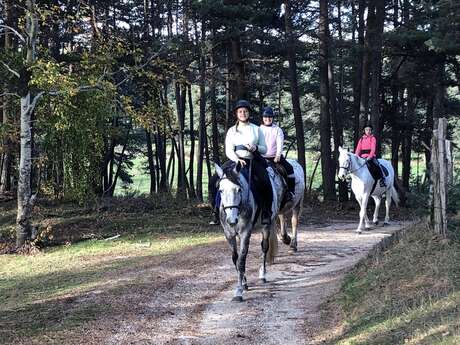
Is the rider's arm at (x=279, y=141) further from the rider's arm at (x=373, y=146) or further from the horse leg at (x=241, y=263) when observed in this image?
the rider's arm at (x=373, y=146)

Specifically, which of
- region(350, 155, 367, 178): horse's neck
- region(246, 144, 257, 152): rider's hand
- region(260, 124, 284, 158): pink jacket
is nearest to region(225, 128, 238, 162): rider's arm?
region(246, 144, 257, 152): rider's hand

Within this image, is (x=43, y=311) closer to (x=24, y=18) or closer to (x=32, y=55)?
(x=32, y=55)

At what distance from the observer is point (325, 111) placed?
23906mm

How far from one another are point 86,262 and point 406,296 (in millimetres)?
8586

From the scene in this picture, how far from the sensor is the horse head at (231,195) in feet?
25.1

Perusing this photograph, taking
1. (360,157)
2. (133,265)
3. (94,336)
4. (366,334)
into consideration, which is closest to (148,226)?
(133,265)

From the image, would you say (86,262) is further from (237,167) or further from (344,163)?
(344,163)

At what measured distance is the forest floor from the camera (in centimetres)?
666

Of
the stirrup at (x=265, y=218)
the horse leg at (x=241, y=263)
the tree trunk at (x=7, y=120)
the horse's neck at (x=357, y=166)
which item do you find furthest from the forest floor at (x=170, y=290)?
the tree trunk at (x=7, y=120)

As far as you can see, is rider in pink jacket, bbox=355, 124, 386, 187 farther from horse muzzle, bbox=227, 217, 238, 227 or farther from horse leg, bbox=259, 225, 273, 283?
horse muzzle, bbox=227, 217, 238, 227

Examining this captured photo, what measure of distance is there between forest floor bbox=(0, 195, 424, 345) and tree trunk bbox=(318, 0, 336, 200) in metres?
8.08

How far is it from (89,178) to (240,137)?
9.83 metres

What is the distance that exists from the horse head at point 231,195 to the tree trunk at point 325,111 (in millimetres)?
15898

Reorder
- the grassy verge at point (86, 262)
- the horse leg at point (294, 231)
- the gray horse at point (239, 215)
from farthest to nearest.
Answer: the horse leg at point (294, 231), the gray horse at point (239, 215), the grassy verge at point (86, 262)
